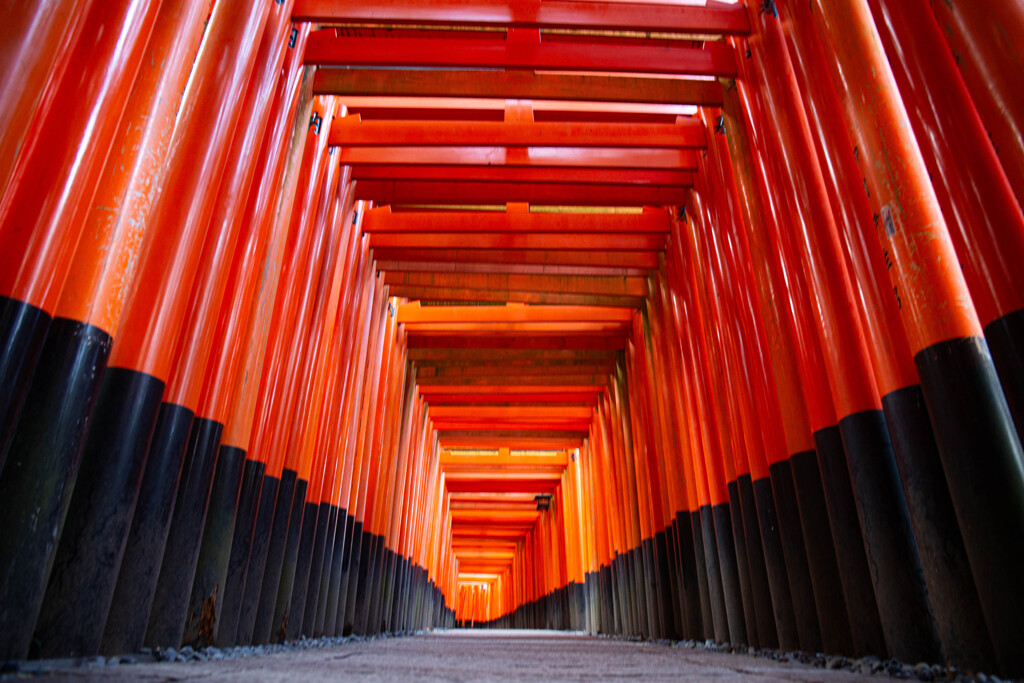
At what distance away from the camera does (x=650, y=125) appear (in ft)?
25.8

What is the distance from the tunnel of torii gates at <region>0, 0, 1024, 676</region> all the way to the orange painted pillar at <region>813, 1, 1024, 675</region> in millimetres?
16

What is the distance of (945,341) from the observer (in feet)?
10.1

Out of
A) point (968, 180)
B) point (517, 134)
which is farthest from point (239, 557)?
point (517, 134)

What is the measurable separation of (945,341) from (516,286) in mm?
8345

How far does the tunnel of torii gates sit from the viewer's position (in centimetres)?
279

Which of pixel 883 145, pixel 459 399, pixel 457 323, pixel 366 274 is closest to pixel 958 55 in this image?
pixel 883 145

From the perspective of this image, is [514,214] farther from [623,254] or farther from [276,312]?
[276,312]

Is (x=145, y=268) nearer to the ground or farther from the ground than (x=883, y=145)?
nearer to the ground

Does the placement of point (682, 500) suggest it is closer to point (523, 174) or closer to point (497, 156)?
point (523, 174)

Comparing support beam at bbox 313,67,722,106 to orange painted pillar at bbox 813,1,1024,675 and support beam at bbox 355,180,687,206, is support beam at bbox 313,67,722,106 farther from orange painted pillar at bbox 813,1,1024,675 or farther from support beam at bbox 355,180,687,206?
orange painted pillar at bbox 813,1,1024,675

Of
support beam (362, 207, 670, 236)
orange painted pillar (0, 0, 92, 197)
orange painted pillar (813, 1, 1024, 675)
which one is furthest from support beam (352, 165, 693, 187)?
orange painted pillar (0, 0, 92, 197)

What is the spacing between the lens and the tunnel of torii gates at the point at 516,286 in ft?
9.15

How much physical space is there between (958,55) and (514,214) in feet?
22.1

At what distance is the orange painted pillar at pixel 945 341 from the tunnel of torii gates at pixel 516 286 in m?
0.02
